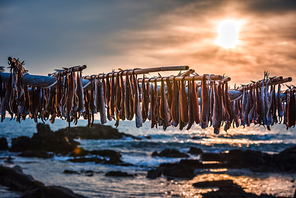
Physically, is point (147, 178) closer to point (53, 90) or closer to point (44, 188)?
point (44, 188)

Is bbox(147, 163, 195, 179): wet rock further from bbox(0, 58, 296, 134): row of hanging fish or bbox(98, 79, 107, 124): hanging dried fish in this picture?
bbox(98, 79, 107, 124): hanging dried fish

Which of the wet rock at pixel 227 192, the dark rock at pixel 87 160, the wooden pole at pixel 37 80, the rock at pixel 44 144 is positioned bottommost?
the dark rock at pixel 87 160

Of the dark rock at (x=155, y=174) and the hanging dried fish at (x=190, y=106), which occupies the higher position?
the hanging dried fish at (x=190, y=106)

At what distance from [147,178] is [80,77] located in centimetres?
1737

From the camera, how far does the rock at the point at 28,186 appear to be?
34.3ft

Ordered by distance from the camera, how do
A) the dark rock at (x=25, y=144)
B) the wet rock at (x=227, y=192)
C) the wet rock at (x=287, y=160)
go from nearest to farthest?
the wet rock at (x=227, y=192)
the wet rock at (x=287, y=160)
the dark rock at (x=25, y=144)

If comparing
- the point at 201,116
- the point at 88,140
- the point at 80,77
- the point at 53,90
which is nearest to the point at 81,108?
the point at 80,77

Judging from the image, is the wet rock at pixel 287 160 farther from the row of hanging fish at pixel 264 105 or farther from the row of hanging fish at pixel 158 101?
the row of hanging fish at pixel 158 101

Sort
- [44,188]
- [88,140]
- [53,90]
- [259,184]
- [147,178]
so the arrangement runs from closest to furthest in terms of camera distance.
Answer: [53,90]
[44,188]
[259,184]
[147,178]
[88,140]

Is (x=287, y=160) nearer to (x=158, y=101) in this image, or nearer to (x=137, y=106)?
(x=158, y=101)

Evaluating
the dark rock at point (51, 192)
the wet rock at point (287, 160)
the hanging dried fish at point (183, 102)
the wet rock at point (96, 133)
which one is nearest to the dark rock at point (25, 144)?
the wet rock at point (96, 133)

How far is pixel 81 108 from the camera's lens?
3.75 m

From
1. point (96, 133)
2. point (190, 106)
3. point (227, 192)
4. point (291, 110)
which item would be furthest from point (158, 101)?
point (96, 133)

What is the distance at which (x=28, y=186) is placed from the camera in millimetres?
12586
